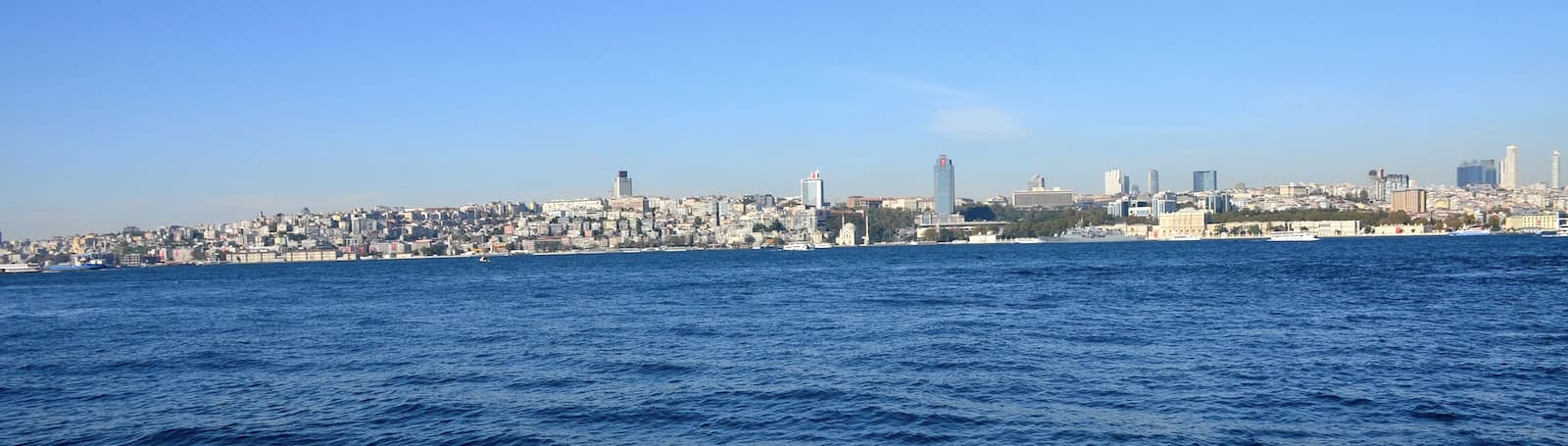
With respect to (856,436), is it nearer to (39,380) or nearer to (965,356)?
(965,356)

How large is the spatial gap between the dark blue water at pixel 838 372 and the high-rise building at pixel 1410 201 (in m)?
143

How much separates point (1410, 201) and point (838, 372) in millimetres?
167449

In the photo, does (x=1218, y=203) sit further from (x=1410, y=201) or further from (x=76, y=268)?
(x=76, y=268)

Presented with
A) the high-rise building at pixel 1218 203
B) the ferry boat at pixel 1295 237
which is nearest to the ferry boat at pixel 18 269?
the ferry boat at pixel 1295 237

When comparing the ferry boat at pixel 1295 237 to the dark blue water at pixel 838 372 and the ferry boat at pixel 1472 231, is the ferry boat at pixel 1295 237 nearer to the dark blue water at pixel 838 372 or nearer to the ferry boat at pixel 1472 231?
the ferry boat at pixel 1472 231

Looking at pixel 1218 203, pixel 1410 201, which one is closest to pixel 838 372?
pixel 1410 201

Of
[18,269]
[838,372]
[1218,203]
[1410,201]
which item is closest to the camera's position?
[838,372]

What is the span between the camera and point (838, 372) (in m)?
15.4

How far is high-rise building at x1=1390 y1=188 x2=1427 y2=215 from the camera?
519 feet

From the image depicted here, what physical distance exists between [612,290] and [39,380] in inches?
901

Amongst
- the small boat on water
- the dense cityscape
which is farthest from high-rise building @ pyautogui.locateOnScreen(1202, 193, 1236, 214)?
the small boat on water

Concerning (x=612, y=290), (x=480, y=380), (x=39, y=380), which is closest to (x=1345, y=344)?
(x=480, y=380)

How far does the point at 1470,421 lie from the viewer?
1119 cm

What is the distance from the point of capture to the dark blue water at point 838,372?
11695 mm
